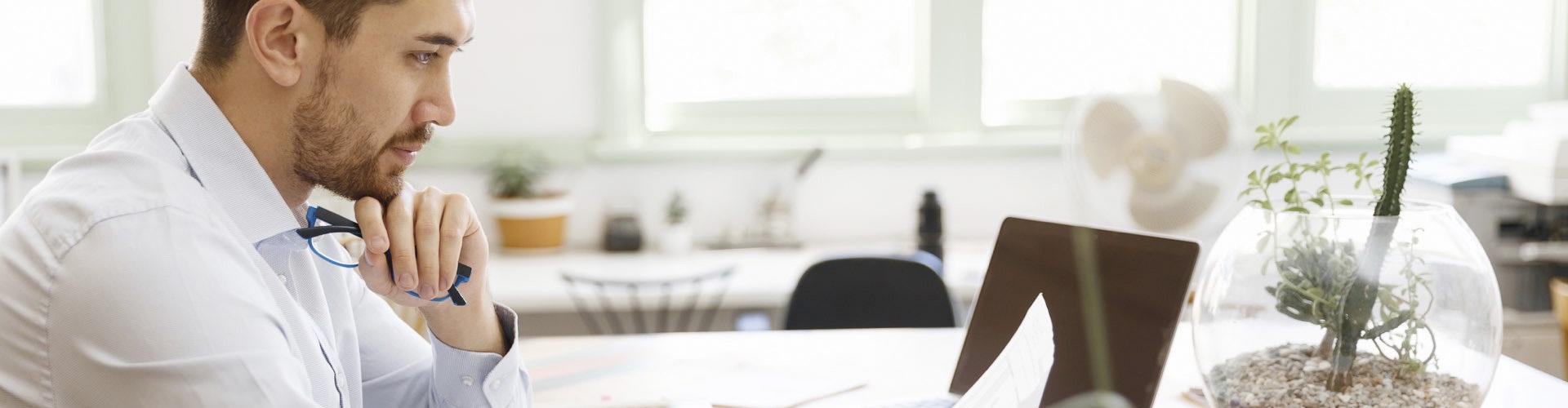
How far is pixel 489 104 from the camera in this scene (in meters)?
3.38

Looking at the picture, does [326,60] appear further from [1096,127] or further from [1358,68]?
[1358,68]

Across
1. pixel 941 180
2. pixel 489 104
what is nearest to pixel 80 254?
pixel 489 104

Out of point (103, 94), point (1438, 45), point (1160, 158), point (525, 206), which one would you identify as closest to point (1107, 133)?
point (1160, 158)

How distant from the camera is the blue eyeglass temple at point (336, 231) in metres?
1.08

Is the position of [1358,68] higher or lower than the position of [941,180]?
higher

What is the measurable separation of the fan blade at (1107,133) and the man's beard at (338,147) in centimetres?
163

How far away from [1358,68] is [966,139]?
1.14m

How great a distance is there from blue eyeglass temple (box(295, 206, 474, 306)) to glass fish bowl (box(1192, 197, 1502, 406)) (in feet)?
2.45

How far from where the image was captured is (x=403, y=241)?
1175 millimetres

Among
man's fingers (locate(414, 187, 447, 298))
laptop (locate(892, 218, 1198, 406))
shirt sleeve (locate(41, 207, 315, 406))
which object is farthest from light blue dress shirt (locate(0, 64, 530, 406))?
laptop (locate(892, 218, 1198, 406))

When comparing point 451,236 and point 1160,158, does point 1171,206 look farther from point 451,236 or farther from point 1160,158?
point 451,236

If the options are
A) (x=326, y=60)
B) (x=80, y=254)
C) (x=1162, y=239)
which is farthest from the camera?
(x=1162, y=239)

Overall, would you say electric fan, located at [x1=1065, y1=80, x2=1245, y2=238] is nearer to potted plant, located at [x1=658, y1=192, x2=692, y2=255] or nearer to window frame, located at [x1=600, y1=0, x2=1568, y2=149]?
window frame, located at [x1=600, y1=0, x2=1568, y2=149]

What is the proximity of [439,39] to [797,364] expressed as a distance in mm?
695
